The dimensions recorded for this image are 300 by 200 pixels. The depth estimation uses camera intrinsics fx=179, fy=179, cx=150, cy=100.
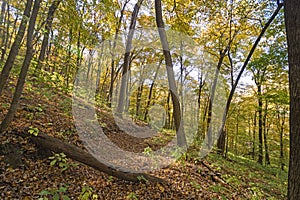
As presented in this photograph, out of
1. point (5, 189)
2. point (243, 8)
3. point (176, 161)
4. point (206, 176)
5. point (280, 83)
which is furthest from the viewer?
point (280, 83)

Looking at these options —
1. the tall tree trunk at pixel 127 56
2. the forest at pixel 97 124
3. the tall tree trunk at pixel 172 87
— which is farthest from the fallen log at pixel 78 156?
the tall tree trunk at pixel 127 56

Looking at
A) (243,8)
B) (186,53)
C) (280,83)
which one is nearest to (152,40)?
(186,53)

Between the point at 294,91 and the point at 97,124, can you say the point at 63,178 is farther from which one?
the point at 294,91

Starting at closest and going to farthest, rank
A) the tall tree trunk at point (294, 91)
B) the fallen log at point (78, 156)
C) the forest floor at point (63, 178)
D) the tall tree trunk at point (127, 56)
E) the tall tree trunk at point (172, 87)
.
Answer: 1. the tall tree trunk at point (294, 91)
2. the forest floor at point (63, 178)
3. the fallen log at point (78, 156)
4. the tall tree trunk at point (172, 87)
5. the tall tree trunk at point (127, 56)

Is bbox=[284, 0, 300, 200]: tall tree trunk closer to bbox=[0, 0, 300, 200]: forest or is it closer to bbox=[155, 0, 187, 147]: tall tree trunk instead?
bbox=[0, 0, 300, 200]: forest

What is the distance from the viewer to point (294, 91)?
7.57 feet

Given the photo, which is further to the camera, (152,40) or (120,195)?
(152,40)

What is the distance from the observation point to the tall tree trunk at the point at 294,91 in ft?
7.25

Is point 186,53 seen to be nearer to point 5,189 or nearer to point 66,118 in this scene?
point 66,118

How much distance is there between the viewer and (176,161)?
5492 millimetres

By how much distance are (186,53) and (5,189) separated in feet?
44.6

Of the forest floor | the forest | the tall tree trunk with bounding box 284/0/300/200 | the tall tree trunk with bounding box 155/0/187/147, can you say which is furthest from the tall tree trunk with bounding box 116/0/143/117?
the tall tree trunk with bounding box 284/0/300/200

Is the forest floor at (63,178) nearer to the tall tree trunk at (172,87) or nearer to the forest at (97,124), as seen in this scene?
the forest at (97,124)

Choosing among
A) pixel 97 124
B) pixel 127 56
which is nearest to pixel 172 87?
pixel 97 124
